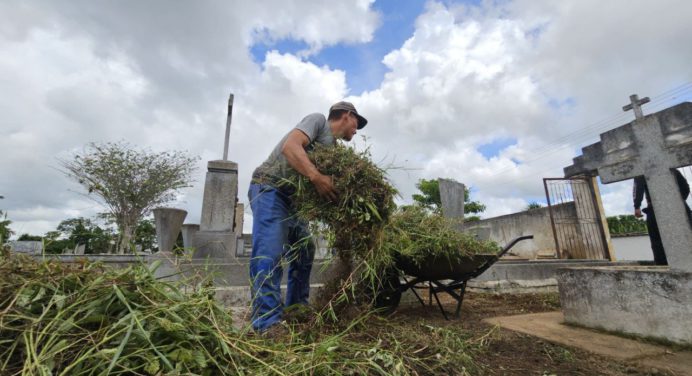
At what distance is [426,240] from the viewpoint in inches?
117

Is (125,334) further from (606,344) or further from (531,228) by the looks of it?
(531,228)

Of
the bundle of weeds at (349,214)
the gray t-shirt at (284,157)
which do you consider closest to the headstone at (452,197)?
the gray t-shirt at (284,157)

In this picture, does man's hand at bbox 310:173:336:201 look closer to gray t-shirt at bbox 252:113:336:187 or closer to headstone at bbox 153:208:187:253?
gray t-shirt at bbox 252:113:336:187

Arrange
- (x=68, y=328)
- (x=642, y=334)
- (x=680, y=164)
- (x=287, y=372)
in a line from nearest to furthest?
(x=68, y=328), (x=287, y=372), (x=642, y=334), (x=680, y=164)

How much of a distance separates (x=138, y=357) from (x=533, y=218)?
12073 mm

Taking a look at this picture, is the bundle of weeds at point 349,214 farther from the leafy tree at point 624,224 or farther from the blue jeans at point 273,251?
the leafy tree at point 624,224

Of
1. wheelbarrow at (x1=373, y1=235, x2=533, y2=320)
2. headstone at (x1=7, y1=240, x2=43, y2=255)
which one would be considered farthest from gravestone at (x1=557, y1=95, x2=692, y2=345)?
headstone at (x1=7, y1=240, x2=43, y2=255)

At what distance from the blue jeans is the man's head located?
0.80 meters

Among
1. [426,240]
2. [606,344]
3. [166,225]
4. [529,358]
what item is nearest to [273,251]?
[426,240]

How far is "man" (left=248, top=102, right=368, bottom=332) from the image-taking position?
7.16 ft

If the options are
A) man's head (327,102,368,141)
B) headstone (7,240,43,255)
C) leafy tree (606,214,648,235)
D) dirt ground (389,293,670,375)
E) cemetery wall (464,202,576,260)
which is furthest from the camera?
leafy tree (606,214,648,235)

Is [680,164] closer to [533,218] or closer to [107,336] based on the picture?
[107,336]

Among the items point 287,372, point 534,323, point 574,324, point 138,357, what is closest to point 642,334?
point 574,324

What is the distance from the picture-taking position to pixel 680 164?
2580 millimetres
